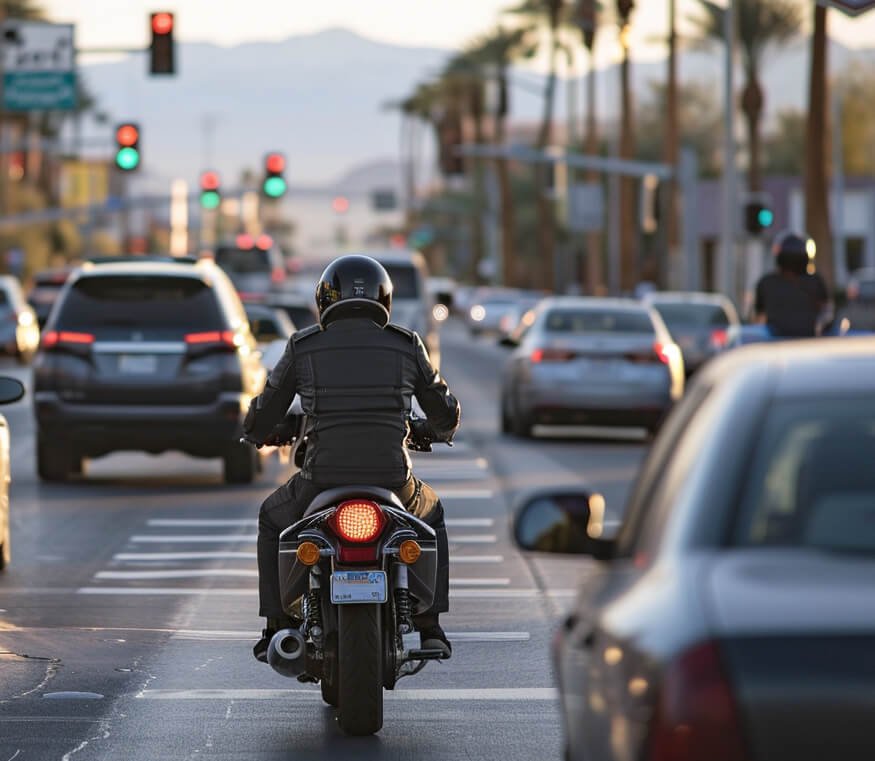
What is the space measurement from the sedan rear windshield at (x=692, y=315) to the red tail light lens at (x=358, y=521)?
29676mm

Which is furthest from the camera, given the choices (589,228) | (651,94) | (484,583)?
(651,94)

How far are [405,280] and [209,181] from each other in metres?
22.6

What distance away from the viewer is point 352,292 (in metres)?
9.09

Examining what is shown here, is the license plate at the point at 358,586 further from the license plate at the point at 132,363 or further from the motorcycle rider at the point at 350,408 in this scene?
the license plate at the point at 132,363

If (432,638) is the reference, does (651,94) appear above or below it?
above

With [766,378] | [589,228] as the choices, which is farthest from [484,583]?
[589,228]

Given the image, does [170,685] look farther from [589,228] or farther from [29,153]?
[29,153]

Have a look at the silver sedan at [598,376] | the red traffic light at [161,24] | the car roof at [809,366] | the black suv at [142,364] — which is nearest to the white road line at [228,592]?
the black suv at [142,364]

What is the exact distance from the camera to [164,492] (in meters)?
20.1

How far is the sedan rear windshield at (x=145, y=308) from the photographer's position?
20.2m

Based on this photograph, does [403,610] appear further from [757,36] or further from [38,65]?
[757,36]

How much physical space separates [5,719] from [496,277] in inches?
5345

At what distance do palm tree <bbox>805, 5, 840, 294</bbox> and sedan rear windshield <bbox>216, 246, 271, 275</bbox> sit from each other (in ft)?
75.6

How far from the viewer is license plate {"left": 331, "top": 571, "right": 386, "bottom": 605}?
840 cm
